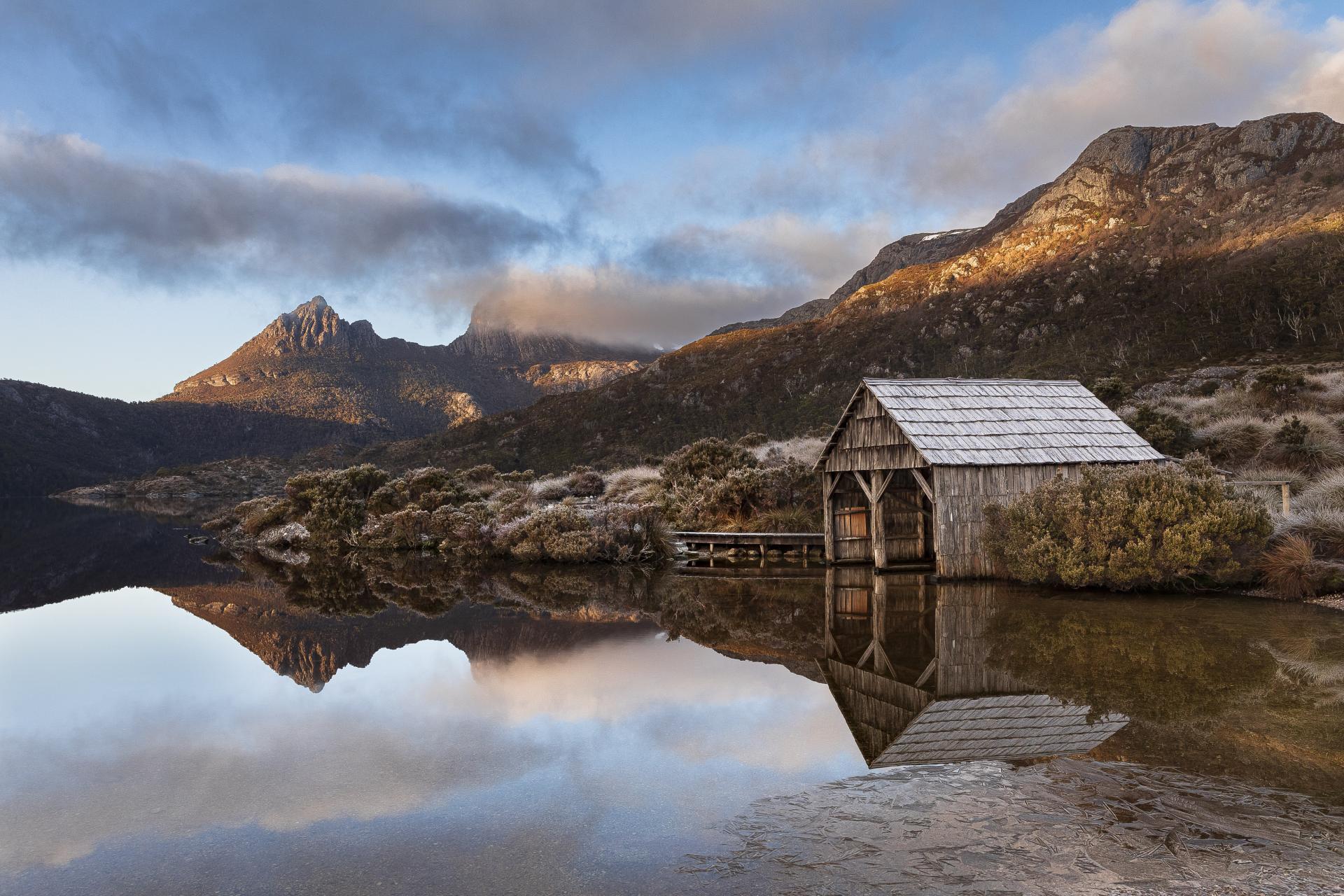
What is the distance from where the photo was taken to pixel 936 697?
8.53 m

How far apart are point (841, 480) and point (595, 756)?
14.8 meters

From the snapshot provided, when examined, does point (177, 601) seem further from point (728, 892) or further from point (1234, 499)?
point (1234, 499)

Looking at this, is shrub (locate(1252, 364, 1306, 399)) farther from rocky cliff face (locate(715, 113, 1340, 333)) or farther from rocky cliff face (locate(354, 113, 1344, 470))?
rocky cliff face (locate(715, 113, 1340, 333))

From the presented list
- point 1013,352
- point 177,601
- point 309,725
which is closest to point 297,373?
point 1013,352

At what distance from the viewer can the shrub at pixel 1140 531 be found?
13789mm

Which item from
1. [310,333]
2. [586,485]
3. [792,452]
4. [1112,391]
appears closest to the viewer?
[1112,391]

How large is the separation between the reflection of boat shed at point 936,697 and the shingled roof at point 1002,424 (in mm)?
4073

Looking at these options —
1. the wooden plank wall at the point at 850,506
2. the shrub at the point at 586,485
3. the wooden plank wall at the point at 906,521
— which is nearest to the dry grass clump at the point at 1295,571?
the wooden plank wall at the point at 906,521

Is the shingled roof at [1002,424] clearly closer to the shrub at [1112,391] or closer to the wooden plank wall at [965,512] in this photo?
the wooden plank wall at [965,512]

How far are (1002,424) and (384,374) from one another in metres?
138

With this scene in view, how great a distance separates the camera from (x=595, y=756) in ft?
23.7

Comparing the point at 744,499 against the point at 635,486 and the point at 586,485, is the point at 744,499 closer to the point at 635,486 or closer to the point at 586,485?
the point at 635,486

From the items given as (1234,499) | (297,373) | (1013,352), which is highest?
(297,373)

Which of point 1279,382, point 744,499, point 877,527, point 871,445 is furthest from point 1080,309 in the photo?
point 877,527
